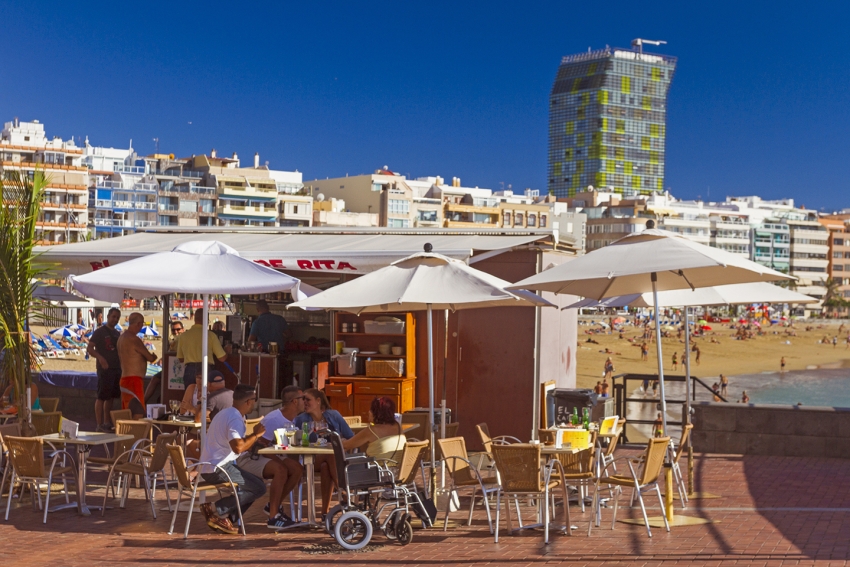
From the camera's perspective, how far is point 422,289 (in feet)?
29.5

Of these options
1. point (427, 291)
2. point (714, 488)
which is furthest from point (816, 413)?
point (427, 291)

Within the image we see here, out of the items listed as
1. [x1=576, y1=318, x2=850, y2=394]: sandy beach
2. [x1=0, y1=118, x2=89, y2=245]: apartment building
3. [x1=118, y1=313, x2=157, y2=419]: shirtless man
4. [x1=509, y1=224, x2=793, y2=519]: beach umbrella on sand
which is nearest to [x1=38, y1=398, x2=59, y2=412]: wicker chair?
[x1=118, y1=313, x2=157, y2=419]: shirtless man

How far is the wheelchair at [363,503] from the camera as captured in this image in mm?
7746

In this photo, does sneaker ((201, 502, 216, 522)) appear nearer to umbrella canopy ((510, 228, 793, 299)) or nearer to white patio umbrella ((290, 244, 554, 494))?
white patio umbrella ((290, 244, 554, 494))

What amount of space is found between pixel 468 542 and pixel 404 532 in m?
0.49

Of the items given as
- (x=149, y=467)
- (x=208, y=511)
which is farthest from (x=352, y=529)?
(x=149, y=467)

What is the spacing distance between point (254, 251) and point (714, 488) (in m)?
5.87

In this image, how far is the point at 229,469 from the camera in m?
8.23

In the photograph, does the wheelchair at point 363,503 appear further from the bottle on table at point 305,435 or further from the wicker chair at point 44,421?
the wicker chair at point 44,421

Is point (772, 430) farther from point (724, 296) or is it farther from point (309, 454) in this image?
point (309, 454)

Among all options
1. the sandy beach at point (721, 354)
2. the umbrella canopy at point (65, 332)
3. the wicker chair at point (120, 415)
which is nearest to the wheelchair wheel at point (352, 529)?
the wicker chair at point (120, 415)

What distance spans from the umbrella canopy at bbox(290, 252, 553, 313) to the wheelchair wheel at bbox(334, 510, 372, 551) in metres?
1.78

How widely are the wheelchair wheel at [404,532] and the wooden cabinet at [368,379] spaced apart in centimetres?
432

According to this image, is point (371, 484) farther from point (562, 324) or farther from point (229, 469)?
point (562, 324)
